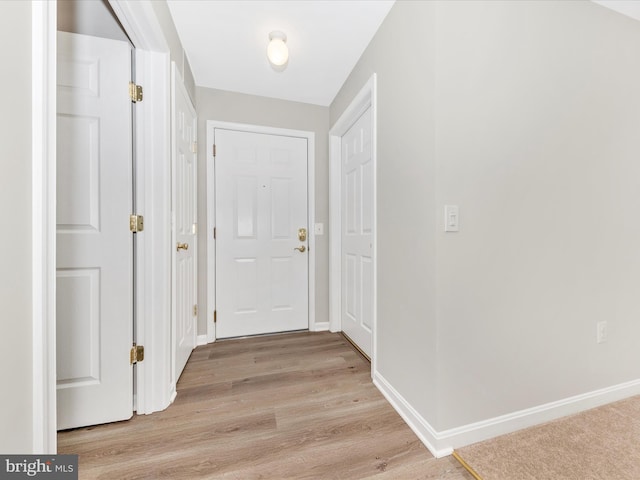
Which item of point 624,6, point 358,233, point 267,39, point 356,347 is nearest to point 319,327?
point 356,347

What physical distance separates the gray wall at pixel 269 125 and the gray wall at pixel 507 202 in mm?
1112

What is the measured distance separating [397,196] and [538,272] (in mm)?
822

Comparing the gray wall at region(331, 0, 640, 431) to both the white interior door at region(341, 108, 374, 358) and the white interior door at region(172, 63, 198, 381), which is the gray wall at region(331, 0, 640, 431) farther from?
the white interior door at region(172, 63, 198, 381)

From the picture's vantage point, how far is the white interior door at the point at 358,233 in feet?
6.98

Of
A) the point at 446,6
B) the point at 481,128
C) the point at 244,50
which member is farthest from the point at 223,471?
the point at 244,50

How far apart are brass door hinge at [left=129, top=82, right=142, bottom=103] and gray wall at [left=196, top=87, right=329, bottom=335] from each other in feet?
3.21

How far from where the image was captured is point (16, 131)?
0.59 meters

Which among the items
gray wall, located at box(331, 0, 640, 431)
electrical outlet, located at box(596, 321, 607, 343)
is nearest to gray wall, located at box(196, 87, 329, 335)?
gray wall, located at box(331, 0, 640, 431)

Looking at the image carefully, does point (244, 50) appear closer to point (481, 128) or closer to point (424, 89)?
point (424, 89)

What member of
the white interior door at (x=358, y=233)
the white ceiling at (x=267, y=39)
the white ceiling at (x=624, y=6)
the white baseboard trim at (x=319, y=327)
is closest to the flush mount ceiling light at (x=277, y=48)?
the white ceiling at (x=267, y=39)

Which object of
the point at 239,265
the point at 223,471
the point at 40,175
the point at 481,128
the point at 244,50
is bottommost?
the point at 223,471

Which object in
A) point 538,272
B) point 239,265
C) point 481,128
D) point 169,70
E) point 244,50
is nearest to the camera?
point 481,128

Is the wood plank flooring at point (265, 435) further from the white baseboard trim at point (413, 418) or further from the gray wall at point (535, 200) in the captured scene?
the gray wall at point (535, 200)

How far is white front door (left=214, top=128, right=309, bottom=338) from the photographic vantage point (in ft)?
8.25
